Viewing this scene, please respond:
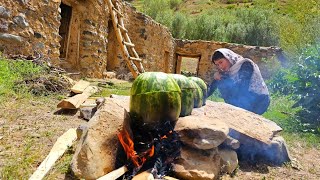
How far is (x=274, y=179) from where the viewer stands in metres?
2.31

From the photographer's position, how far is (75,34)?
21.4ft

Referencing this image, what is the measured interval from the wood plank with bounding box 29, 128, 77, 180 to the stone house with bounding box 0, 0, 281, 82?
9.21 feet

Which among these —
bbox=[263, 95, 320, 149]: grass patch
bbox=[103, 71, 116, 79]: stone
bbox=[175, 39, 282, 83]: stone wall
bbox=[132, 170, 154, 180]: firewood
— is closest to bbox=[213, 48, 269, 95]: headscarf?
bbox=[263, 95, 320, 149]: grass patch

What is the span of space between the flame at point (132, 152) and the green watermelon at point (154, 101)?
0.74ft

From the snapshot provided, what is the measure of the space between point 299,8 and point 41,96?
20.6 ft

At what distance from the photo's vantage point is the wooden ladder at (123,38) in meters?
6.67

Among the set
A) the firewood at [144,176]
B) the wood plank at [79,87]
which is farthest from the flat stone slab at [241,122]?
the wood plank at [79,87]

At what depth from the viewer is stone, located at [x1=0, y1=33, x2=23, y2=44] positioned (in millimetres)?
4258

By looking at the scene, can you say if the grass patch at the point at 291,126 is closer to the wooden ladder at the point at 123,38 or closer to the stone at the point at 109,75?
the wooden ladder at the point at 123,38

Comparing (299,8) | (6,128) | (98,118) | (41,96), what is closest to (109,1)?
(41,96)

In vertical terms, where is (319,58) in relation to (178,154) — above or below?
above

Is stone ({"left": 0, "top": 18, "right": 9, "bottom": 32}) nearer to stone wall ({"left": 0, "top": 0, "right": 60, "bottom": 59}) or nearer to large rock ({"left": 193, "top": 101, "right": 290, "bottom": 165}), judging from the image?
stone wall ({"left": 0, "top": 0, "right": 60, "bottom": 59})

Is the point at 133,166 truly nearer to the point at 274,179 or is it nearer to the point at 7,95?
the point at 274,179

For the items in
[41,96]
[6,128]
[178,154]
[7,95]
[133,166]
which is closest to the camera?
[133,166]
